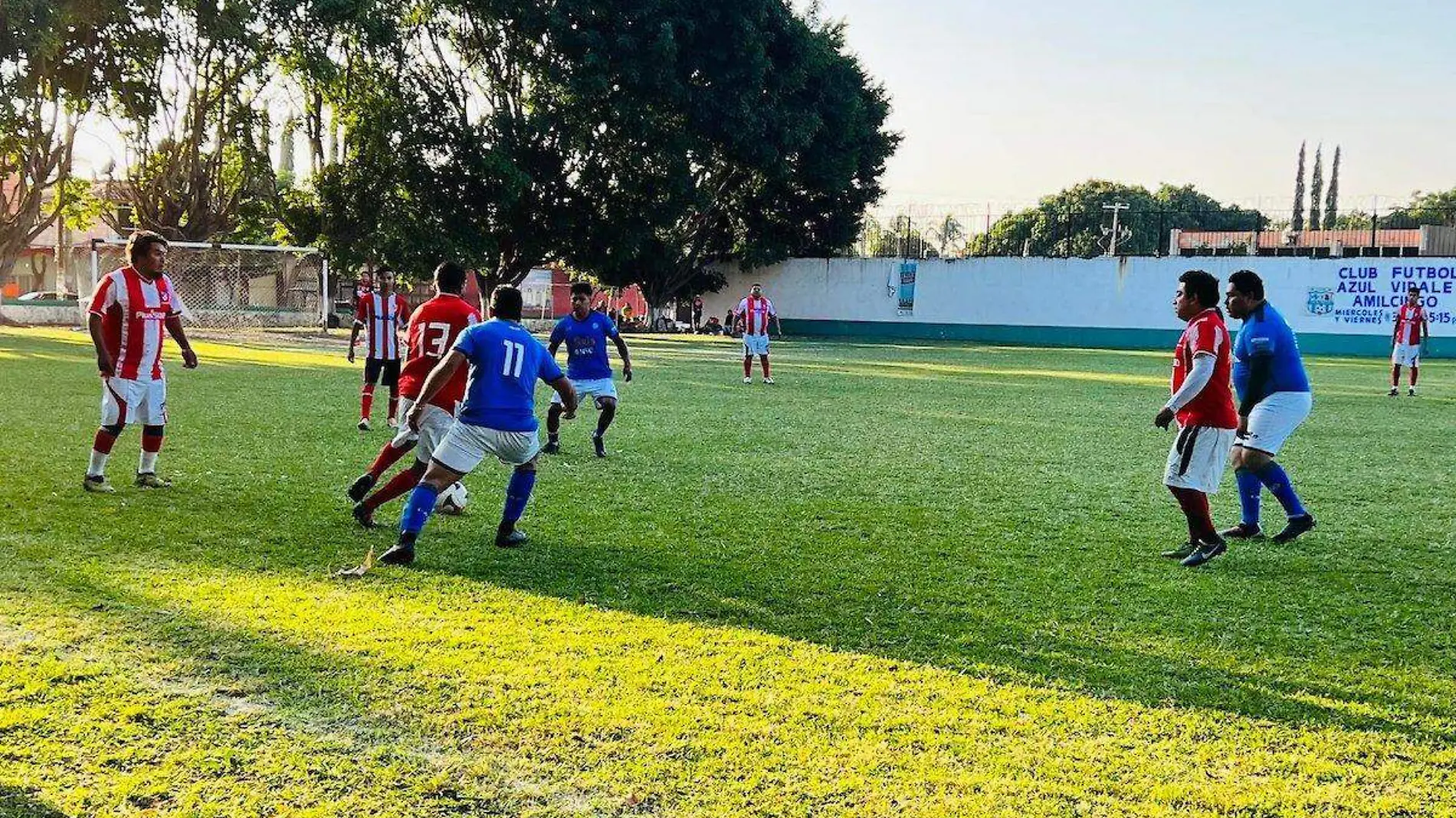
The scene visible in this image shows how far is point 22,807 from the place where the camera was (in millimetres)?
3160

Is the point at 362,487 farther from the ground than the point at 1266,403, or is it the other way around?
the point at 1266,403

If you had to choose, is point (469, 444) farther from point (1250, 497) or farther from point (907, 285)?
point (907, 285)

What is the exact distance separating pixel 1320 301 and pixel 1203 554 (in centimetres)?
3821

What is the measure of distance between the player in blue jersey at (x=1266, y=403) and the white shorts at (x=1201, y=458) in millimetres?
798

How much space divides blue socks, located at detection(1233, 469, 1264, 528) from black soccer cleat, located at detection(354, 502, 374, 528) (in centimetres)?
583

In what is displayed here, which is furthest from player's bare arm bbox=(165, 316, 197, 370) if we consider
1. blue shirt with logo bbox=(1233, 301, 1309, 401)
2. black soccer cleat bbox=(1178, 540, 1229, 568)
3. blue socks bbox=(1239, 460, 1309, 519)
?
blue socks bbox=(1239, 460, 1309, 519)

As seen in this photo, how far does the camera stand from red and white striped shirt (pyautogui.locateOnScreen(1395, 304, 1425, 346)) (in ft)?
60.8

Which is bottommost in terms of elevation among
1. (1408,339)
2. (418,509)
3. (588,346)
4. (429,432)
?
(418,509)

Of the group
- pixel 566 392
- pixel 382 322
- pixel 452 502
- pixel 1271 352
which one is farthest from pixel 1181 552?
pixel 382 322

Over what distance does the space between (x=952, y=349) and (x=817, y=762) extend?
113ft

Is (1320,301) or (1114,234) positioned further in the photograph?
(1114,234)

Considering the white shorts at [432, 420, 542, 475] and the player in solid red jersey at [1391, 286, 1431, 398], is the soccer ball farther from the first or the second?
the player in solid red jersey at [1391, 286, 1431, 398]

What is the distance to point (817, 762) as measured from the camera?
3.64 metres

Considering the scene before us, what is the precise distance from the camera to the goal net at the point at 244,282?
3803 centimetres
